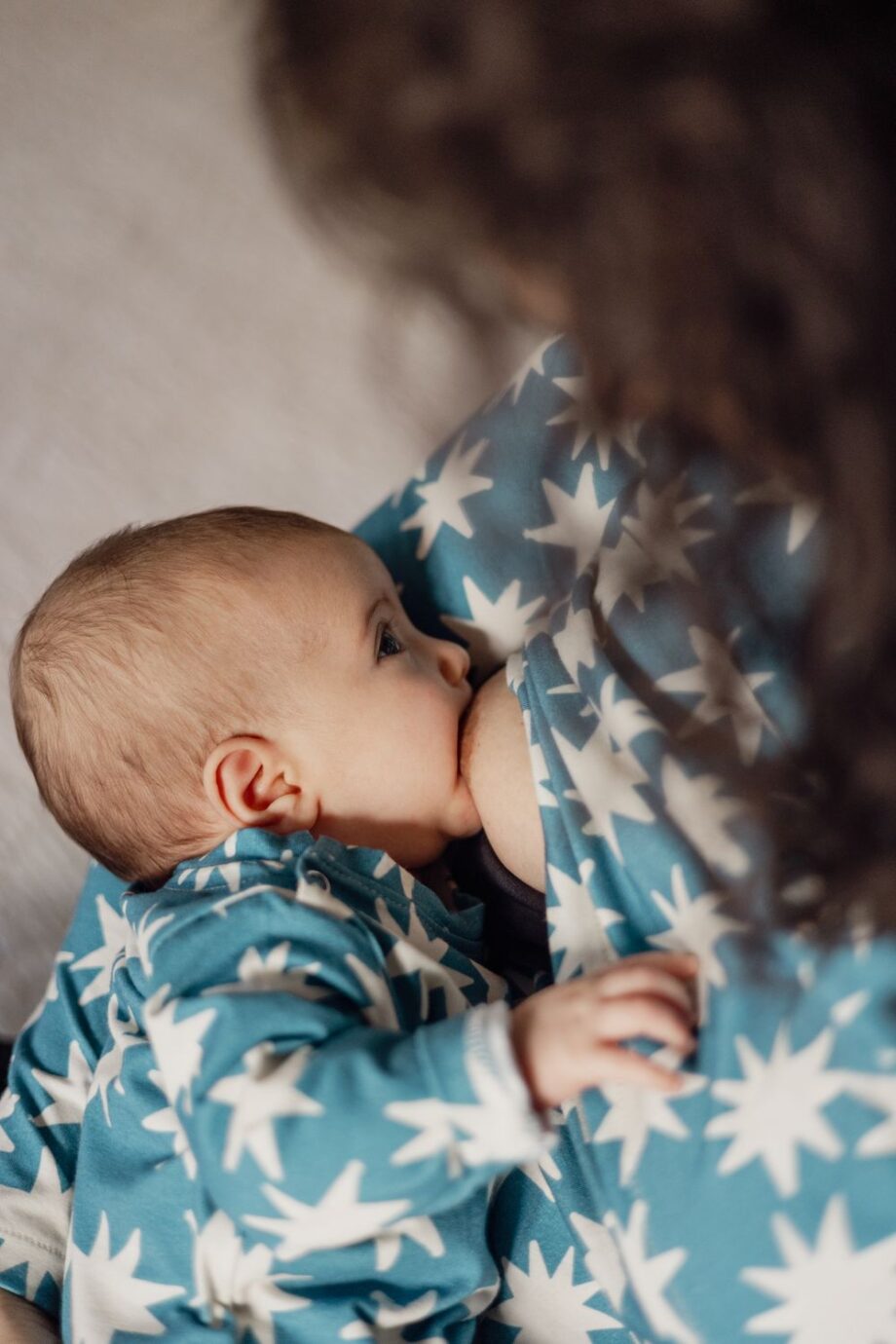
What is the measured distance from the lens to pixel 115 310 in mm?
1569

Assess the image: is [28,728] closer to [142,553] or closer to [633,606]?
[142,553]

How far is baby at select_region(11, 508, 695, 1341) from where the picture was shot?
2.09 ft

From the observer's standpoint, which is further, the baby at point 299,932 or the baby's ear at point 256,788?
the baby's ear at point 256,788

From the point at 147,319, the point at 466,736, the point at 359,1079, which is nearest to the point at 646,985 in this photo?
the point at 359,1079

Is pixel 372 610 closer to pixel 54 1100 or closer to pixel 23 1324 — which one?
pixel 54 1100

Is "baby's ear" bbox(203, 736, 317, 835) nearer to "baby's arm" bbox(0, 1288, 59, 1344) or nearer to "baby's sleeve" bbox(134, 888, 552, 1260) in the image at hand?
"baby's sleeve" bbox(134, 888, 552, 1260)

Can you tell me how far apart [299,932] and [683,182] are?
0.49 metres

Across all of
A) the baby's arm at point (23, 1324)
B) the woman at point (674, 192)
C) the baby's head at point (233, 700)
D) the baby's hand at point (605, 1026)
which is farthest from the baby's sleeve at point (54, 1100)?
the woman at point (674, 192)

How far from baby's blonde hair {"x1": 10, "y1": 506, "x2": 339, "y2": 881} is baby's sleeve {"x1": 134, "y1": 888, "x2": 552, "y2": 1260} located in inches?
6.4

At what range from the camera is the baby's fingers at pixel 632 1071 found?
0.59 metres

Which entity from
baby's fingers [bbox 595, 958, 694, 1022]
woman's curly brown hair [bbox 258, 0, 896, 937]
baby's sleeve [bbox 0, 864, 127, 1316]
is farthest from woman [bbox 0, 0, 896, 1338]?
baby's sleeve [bbox 0, 864, 127, 1316]

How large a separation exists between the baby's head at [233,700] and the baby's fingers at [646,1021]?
0.29 m

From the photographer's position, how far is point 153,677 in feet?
2.74

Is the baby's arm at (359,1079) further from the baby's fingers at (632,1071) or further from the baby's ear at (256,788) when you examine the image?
the baby's ear at (256,788)
